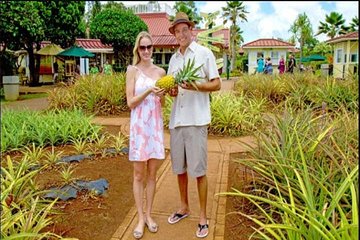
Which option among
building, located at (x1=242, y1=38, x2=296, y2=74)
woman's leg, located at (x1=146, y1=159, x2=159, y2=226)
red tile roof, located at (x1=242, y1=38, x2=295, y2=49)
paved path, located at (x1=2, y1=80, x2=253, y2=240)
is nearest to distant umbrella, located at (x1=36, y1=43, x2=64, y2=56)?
building, located at (x1=242, y1=38, x2=296, y2=74)

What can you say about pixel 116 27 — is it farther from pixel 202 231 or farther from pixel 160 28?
pixel 202 231

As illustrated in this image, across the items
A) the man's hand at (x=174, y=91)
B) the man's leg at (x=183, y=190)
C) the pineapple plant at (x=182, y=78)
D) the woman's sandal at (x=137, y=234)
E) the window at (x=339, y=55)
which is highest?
the window at (x=339, y=55)

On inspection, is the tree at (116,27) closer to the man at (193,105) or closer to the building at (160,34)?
the building at (160,34)

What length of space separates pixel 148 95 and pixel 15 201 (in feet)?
4.93

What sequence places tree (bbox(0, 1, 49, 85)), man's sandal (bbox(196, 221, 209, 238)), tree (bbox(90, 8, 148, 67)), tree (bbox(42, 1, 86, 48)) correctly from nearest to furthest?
man's sandal (bbox(196, 221, 209, 238))
tree (bbox(0, 1, 49, 85))
tree (bbox(42, 1, 86, 48))
tree (bbox(90, 8, 148, 67))

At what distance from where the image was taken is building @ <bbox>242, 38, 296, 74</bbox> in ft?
98.0

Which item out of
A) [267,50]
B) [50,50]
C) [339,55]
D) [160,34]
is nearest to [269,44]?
[267,50]

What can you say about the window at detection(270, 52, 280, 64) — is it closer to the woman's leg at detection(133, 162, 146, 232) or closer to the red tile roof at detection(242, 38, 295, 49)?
the red tile roof at detection(242, 38, 295, 49)

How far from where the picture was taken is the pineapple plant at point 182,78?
2.90 metres

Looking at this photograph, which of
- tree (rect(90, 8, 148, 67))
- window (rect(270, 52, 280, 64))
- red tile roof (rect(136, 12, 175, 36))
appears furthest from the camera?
red tile roof (rect(136, 12, 175, 36))

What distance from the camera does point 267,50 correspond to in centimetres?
3052

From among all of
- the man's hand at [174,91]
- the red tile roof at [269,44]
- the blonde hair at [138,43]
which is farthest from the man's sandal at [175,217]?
the red tile roof at [269,44]

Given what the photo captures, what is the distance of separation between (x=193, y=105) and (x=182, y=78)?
29cm

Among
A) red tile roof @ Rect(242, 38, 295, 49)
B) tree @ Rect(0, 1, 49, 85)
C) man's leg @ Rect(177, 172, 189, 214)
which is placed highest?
→ red tile roof @ Rect(242, 38, 295, 49)
